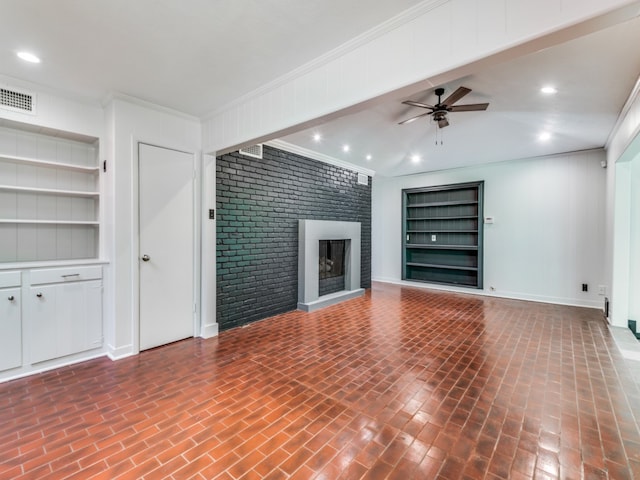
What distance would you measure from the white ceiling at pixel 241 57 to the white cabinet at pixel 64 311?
180 cm

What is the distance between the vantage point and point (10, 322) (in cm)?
255

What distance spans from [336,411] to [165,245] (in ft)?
8.28

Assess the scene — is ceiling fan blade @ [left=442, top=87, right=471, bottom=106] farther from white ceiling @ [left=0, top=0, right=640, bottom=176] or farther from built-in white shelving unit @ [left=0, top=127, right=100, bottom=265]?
built-in white shelving unit @ [left=0, top=127, right=100, bottom=265]

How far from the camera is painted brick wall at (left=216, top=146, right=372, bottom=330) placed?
12.7ft

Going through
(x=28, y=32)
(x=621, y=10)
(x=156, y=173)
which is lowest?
(x=156, y=173)

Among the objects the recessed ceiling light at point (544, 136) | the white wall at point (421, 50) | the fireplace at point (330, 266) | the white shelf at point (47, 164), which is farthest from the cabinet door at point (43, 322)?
the recessed ceiling light at point (544, 136)

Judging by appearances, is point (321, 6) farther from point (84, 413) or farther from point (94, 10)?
point (84, 413)

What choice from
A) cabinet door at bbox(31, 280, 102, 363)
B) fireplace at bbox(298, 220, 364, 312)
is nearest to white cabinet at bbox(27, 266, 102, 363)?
cabinet door at bbox(31, 280, 102, 363)

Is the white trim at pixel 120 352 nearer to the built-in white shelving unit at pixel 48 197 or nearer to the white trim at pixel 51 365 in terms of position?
the white trim at pixel 51 365

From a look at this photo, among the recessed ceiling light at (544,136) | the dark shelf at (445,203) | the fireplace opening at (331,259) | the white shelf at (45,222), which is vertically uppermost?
the recessed ceiling light at (544,136)

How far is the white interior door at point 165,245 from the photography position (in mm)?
3168

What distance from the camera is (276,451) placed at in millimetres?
1702

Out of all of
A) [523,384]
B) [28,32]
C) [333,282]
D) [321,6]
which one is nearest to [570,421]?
[523,384]

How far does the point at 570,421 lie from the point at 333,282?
13.1ft
